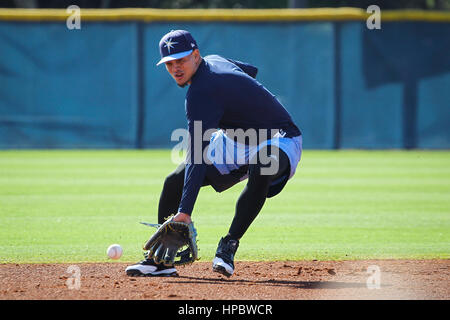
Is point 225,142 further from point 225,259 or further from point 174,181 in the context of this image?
point 225,259

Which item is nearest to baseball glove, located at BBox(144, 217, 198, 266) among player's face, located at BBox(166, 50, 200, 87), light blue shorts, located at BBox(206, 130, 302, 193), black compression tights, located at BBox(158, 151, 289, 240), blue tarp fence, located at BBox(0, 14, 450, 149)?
black compression tights, located at BBox(158, 151, 289, 240)

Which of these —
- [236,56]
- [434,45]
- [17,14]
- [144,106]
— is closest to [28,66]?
[17,14]

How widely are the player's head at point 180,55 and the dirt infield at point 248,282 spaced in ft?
4.37

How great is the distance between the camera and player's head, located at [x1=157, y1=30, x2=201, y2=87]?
4891 millimetres

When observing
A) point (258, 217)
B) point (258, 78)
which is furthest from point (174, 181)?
point (258, 78)

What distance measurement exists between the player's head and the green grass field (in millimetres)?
1680

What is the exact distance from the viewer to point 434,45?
1620 centimetres

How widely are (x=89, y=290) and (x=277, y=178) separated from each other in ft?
4.71

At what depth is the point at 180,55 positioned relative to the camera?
4.89 metres

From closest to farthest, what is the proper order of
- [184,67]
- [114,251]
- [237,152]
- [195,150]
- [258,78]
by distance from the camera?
[195,150], [184,67], [237,152], [114,251], [258,78]

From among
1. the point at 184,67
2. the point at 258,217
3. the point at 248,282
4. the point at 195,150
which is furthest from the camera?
the point at 258,217

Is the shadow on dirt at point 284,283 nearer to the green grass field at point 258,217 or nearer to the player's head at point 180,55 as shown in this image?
the green grass field at point 258,217

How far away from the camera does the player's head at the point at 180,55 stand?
4.89 metres

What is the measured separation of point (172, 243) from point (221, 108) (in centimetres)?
92
